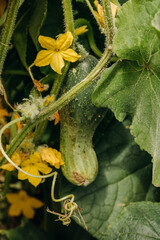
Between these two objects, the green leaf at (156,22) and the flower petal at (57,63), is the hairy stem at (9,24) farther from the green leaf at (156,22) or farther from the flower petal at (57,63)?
the green leaf at (156,22)

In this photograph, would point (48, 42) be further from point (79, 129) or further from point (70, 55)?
point (79, 129)

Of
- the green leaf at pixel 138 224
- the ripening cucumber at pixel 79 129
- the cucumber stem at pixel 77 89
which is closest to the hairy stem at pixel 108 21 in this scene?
the cucumber stem at pixel 77 89

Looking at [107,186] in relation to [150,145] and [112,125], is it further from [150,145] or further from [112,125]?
[150,145]

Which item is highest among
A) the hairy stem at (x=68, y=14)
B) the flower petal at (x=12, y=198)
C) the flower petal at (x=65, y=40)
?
the hairy stem at (x=68, y=14)

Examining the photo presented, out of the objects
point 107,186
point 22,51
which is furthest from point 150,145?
point 22,51

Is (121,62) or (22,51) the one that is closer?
(121,62)

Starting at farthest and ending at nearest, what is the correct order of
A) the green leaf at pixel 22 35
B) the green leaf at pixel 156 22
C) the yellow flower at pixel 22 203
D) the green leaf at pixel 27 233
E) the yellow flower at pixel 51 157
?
the yellow flower at pixel 22 203 < the green leaf at pixel 27 233 < the green leaf at pixel 22 35 < the yellow flower at pixel 51 157 < the green leaf at pixel 156 22
